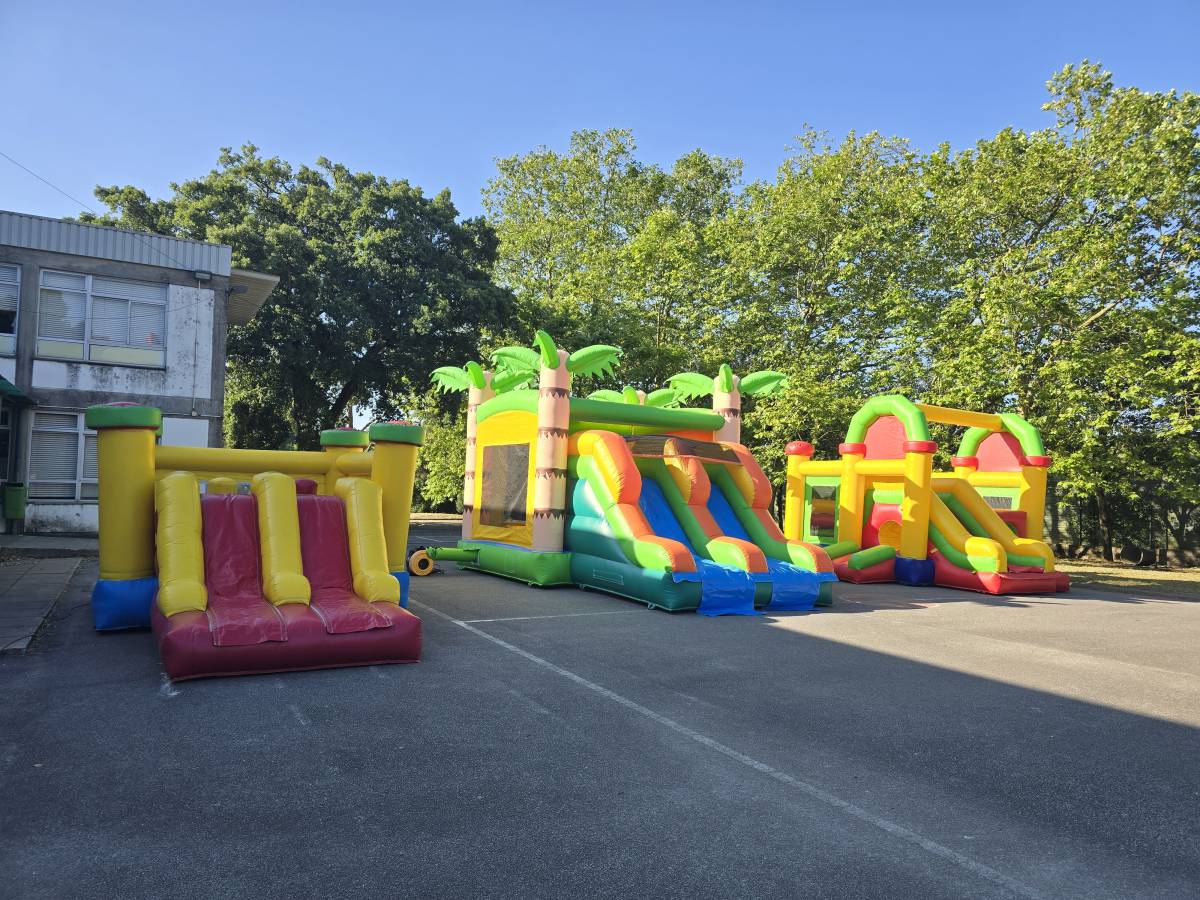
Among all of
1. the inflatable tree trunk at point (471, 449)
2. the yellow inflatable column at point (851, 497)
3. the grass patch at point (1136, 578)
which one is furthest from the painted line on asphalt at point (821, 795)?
the grass patch at point (1136, 578)

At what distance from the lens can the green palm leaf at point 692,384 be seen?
13.2 meters

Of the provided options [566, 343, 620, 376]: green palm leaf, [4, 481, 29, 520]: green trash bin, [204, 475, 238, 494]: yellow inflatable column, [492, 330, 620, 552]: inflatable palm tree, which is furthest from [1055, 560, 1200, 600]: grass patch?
[4, 481, 29, 520]: green trash bin

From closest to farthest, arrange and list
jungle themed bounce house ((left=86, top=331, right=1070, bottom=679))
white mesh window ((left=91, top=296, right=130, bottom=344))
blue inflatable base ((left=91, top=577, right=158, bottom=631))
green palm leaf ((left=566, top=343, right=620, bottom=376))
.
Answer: jungle themed bounce house ((left=86, top=331, right=1070, bottom=679))
blue inflatable base ((left=91, top=577, right=158, bottom=631))
green palm leaf ((left=566, top=343, right=620, bottom=376))
white mesh window ((left=91, top=296, right=130, bottom=344))

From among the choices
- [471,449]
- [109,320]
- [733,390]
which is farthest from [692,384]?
[109,320]

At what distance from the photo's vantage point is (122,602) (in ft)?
21.7

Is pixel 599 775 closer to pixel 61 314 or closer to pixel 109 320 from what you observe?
pixel 109 320

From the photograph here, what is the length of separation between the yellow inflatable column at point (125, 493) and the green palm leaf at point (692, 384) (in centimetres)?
855

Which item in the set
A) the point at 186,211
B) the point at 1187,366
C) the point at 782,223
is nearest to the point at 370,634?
the point at 1187,366

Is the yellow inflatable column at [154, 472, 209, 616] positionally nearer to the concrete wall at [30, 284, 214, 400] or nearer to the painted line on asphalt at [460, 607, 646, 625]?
the painted line on asphalt at [460, 607, 646, 625]

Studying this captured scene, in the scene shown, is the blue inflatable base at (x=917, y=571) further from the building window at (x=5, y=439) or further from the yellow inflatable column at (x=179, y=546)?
the building window at (x=5, y=439)

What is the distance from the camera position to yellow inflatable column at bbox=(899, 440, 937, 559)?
40.9 ft

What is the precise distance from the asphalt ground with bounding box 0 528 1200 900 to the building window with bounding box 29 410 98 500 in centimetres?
919

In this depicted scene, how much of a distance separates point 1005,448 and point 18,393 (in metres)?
17.2

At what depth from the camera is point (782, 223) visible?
2091 cm
